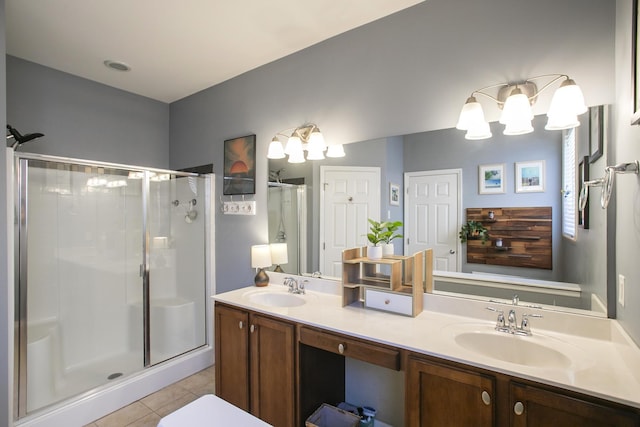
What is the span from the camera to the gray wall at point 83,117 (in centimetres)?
256

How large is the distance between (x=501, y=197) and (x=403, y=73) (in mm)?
969

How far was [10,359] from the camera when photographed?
1.84 meters

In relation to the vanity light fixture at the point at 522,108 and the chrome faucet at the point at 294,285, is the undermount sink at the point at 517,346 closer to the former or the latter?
the vanity light fixture at the point at 522,108

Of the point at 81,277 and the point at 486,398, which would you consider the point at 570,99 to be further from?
the point at 81,277

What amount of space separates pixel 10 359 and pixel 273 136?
227cm

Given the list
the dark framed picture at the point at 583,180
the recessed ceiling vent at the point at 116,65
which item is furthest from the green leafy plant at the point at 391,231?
the recessed ceiling vent at the point at 116,65

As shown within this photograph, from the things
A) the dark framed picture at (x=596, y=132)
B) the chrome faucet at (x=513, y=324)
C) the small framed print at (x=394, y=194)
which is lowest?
the chrome faucet at (x=513, y=324)

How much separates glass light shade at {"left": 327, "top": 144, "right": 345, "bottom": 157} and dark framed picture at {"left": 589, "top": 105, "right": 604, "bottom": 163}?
136 centimetres

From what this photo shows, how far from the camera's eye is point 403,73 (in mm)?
1951

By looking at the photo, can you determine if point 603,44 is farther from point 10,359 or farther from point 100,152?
point 100,152

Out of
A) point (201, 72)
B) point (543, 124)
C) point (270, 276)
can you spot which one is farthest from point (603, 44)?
point (201, 72)

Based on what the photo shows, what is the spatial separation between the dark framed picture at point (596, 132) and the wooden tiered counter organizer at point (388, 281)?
0.89 meters

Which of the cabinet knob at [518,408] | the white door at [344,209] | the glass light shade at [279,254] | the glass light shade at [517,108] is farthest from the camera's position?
the glass light shade at [279,254]

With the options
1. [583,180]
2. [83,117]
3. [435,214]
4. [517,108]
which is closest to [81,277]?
[83,117]
